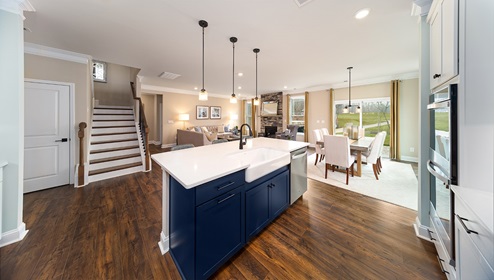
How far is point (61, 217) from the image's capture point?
2.22 metres

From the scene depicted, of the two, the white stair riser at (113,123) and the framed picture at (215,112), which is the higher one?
the framed picture at (215,112)

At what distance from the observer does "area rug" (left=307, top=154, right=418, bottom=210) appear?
2.82 meters

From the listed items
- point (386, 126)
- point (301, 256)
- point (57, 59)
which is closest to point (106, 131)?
point (57, 59)

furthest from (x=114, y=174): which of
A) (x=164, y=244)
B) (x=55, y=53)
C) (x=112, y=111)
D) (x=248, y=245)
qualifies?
(x=248, y=245)

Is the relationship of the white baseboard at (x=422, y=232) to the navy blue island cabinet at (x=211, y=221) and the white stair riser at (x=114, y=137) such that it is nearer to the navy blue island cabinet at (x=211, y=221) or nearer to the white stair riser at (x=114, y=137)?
the navy blue island cabinet at (x=211, y=221)

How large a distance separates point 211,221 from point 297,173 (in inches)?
64.1

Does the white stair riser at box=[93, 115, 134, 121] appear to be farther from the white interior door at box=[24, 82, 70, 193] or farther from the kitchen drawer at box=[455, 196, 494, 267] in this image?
the kitchen drawer at box=[455, 196, 494, 267]

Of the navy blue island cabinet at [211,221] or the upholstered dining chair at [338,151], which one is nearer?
the navy blue island cabinet at [211,221]

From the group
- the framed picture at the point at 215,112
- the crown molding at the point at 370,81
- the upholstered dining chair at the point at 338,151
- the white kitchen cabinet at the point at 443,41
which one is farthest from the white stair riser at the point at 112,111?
the white kitchen cabinet at the point at 443,41

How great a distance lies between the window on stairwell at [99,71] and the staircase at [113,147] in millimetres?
1663

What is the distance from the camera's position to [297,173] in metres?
2.52

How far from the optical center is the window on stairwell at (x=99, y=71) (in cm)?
630

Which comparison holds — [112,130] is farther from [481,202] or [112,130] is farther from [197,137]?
[481,202]

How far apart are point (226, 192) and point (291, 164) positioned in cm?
125
